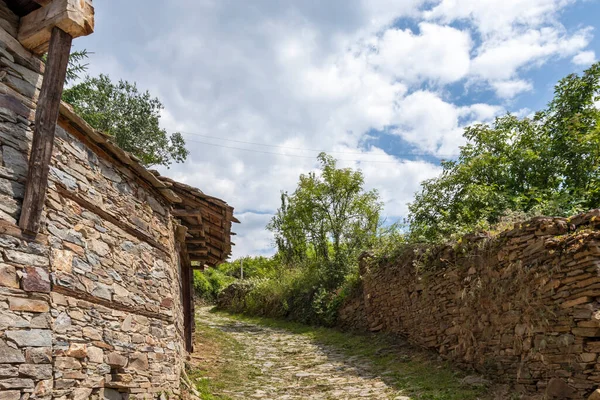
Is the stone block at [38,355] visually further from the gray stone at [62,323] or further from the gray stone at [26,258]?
the gray stone at [26,258]

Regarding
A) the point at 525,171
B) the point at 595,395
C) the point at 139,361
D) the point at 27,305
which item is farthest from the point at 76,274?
the point at 525,171

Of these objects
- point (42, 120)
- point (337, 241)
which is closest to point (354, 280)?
point (337, 241)

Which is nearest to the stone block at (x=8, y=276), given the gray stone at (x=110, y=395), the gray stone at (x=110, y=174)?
the gray stone at (x=110, y=395)

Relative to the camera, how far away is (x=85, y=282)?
4.37 meters

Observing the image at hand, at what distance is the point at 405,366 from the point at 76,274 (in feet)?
21.1

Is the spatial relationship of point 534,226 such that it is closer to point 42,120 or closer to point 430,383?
point 430,383

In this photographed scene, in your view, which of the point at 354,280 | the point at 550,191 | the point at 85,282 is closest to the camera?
the point at 85,282

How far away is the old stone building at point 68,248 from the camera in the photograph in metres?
3.45

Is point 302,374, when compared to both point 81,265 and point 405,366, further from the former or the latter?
point 81,265

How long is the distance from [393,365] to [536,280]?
373 centimetres

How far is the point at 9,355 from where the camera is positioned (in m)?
3.24

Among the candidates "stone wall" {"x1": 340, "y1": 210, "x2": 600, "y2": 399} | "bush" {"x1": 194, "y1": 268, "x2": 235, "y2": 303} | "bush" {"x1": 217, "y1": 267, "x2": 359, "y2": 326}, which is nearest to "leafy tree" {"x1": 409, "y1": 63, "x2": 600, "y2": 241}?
"stone wall" {"x1": 340, "y1": 210, "x2": 600, "y2": 399}

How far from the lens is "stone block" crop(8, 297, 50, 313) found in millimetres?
3348

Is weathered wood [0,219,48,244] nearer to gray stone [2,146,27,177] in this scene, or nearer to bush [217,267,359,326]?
gray stone [2,146,27,177]
